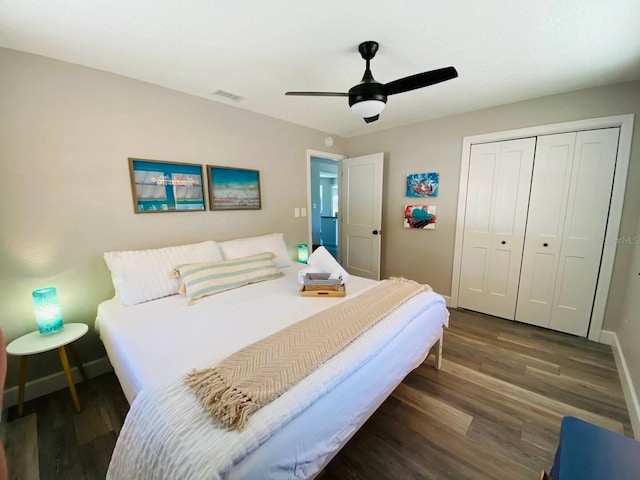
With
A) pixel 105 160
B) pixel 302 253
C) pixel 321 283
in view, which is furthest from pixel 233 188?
pixel 321 283

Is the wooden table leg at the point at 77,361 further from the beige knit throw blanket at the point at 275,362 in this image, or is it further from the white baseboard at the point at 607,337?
the white baseboard at the point at 607,337

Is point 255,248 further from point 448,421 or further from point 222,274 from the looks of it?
point 448,421

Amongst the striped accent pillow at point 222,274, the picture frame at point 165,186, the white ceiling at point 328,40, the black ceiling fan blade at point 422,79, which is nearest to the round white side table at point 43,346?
the striped accent pillow at point 222,274

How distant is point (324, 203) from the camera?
791 cm

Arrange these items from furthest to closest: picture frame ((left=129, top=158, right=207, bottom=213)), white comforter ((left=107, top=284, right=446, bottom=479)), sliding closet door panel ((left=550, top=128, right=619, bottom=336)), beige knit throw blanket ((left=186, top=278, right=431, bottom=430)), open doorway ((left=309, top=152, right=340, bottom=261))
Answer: open doorway ((left=309, top=152, right=340, bottom=261)) → sliding closet door panel ((left=550, top=128, right=619, bottom=336)) → picture frame ((left=129, top=158, right=207, bottom=213)) → beige knit throw blanket ((left=186, top=278, right=431, bottom=430)) → white comforter ((left=107, top=284, right=446, bottom=479))

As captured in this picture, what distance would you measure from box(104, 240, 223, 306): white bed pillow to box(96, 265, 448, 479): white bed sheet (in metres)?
0.08

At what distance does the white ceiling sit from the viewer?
4.42 ft

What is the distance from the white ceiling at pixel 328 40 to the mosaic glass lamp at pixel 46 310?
5.22 feet

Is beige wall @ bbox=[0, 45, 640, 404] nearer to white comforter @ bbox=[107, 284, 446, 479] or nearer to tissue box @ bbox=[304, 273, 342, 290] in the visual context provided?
tissue box @ bbox=[304, 273, 342, 290]

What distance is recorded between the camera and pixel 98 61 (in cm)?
182

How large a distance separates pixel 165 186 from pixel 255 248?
3.23ft

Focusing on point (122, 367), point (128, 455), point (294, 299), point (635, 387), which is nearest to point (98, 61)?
point (122, 367)

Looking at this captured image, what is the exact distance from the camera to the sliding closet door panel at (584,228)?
2299 mm

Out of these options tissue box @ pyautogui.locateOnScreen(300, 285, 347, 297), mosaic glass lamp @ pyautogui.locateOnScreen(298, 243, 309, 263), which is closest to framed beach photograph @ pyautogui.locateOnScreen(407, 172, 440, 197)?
mosaic glass lamp @ pyautogui.locateOnScreen(298, 243, 309, 263)
